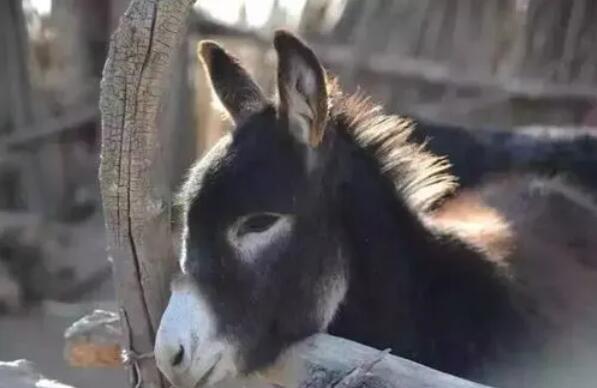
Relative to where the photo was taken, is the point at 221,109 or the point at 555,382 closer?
the point at 555,382

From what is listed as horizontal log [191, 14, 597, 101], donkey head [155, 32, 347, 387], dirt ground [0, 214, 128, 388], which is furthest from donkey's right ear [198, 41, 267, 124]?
horizontal log [191, 14, 597, 101]

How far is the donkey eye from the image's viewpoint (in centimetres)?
289

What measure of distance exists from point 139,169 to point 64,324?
14.4ft

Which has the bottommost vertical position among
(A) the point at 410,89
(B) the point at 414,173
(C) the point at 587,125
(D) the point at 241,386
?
(D) the point at 241,386

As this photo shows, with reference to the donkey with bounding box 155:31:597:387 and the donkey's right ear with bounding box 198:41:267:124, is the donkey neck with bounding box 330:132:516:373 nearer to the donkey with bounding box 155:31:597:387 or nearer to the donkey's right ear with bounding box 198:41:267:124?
the donkey with bounding box 155:31:597:387

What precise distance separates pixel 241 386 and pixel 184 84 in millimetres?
4068

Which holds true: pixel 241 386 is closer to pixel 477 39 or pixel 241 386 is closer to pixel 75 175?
pixel 477 39

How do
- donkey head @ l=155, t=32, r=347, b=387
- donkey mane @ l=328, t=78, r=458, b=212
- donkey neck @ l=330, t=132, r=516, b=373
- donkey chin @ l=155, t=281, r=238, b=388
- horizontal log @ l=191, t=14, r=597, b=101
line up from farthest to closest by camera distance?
1. horizontal log @ l=191, t=14, r=597, b=101
2. donkey mane @ l=328, t=78, r=458, b=212
3. donkey neck @ l=330, t=132, r=516, b=373
4. donkey head @ l=155, t=32, r=347, b=387
5. donkey chin @ l=155, t=281, r=238, b=388

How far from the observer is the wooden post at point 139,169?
2547mm

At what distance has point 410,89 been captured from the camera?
7113 mm

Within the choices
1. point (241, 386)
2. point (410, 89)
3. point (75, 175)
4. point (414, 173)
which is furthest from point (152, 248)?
point (75, 175)

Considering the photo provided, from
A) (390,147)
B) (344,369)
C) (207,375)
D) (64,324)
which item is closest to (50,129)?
(64,324)

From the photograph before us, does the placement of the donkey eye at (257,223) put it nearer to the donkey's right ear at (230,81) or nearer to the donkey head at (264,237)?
the donkey head at (264,237)

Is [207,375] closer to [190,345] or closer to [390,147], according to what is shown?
[190,345]
